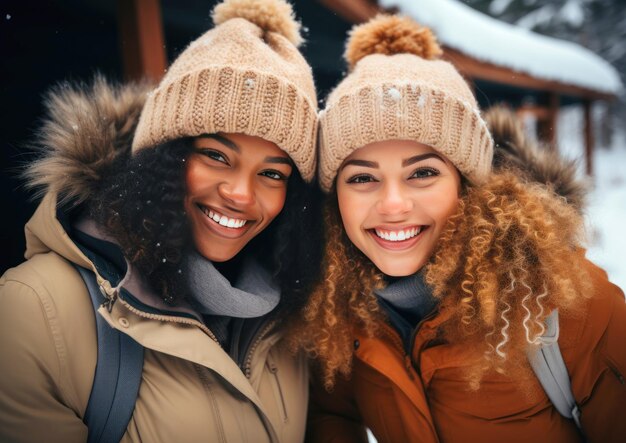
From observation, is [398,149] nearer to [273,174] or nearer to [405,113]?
[405,113]

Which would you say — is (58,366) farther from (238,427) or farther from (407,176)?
(407,176)

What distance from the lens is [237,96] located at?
5.34 ft

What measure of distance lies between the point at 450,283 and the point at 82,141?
1646 mm

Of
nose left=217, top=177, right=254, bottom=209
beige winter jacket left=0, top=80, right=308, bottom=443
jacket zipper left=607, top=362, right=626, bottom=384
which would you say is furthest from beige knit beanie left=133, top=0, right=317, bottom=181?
jacket zipper left=607, top=362, right=626, bottom=384

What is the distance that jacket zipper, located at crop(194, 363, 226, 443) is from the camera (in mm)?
1553

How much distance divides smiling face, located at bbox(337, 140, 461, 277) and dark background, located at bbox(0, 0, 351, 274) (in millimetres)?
2110

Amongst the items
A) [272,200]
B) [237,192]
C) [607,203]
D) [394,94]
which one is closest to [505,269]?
[394,94]

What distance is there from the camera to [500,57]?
562cm

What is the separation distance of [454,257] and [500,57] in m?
5.04

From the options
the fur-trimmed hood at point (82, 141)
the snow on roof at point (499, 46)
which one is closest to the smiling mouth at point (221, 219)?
the fur-trimmed hood at point (82, 141)

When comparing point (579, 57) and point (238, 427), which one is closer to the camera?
point (238, 427)

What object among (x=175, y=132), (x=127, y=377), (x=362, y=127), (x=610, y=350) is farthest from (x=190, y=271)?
(x=610, y=350)

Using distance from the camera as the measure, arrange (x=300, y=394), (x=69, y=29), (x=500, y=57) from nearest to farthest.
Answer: (x=300, y=394)
(x=69, y=29)
(x=500, y=57)

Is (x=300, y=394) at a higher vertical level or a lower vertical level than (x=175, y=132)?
lower
